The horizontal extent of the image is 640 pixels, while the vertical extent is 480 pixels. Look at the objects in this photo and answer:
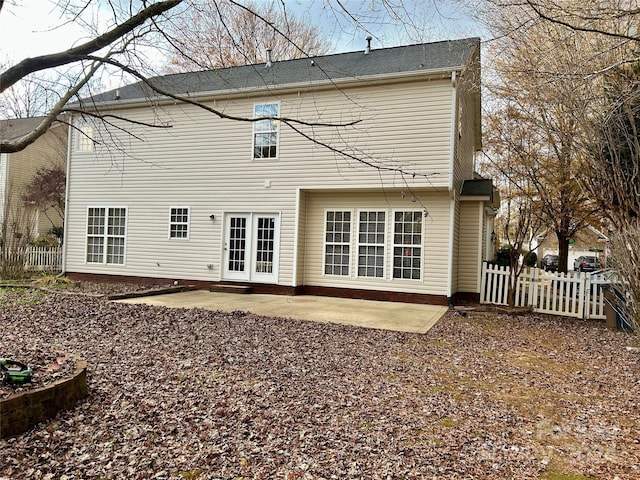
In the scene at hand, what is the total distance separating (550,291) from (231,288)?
7957 mm

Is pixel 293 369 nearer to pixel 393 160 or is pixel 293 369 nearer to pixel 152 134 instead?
pixel 393 160

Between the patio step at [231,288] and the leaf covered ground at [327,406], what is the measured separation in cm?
447

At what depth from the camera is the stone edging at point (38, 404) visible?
123 inches

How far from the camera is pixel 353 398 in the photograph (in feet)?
13.9

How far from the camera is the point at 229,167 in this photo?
12.3 metres

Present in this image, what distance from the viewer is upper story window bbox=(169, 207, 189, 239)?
41.9 ft

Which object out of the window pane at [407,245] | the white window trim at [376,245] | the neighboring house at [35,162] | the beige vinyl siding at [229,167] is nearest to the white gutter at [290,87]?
the beige vinyl siding at [229,167]

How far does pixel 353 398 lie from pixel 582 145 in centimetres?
798

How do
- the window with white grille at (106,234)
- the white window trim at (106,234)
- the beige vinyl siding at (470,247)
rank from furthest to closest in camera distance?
the window with white grille at (106,234)
the white window trim at (106,234)
the beige vinyl siding at (470,247)

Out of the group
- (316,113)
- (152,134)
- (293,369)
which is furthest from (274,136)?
(293,369)

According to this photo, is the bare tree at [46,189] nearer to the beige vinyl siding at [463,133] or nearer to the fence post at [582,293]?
the beige vinyl siding at [463,133]

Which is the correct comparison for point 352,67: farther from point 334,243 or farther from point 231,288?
point 231,288

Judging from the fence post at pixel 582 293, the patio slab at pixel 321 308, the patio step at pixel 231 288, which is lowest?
the patio slab at pixel 321 308

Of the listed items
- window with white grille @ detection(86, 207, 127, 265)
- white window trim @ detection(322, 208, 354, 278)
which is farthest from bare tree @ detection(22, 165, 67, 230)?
white window trim @ detection(322, 208, 354, 278)
